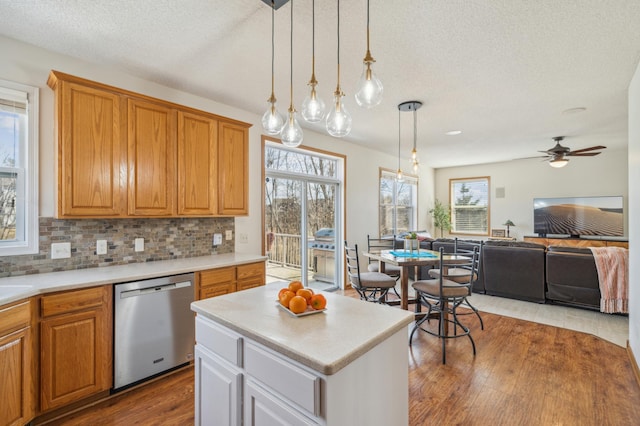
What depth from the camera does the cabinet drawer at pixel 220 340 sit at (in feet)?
4.55

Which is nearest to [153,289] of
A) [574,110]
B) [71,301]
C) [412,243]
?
[71,301]

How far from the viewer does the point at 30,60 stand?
2314 mm

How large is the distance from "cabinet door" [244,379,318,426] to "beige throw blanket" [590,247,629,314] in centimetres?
449

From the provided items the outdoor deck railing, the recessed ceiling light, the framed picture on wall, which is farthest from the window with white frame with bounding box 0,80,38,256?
the framed picture on wall

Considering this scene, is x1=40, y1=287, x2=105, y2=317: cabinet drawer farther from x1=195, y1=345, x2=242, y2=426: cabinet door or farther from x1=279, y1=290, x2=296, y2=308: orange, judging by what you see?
x1=279, y1=290, x2=296, y2=308: orange

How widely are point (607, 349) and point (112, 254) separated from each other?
15.6 ft

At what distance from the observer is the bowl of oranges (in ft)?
4.82

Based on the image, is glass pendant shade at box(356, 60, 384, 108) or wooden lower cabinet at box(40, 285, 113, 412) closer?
glass pendant shade at box(356, 60, 384, 108)

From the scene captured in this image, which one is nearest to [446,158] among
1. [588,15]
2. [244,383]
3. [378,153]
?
[378,153]

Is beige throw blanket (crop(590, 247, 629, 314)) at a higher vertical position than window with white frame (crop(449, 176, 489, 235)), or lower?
lower

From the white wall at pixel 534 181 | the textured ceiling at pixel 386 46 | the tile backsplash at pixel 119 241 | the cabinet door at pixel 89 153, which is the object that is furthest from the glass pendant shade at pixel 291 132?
the white wall at pixel 534 181

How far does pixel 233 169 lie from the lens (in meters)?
3.27

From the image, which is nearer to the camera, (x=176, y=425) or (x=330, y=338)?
(x=330, y=338)

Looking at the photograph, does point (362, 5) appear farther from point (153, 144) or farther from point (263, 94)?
point (153, 144)
